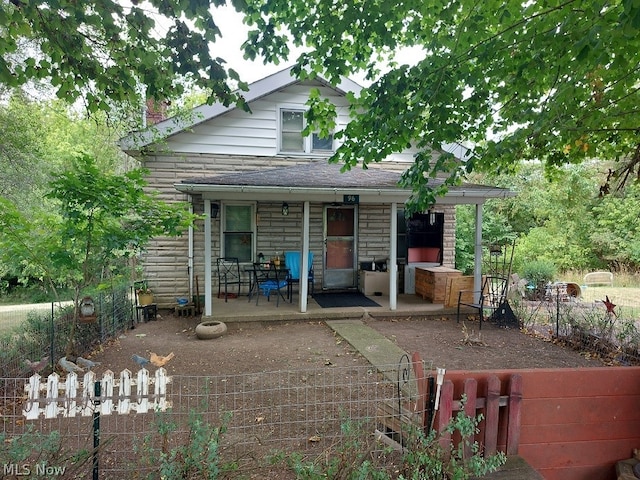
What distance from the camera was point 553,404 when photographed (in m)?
3.03

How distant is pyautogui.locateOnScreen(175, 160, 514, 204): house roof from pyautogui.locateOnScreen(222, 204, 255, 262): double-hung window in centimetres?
100

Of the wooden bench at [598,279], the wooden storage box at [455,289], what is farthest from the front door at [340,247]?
the wooden bench at [598,279]

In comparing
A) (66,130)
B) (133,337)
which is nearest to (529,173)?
(133,337)

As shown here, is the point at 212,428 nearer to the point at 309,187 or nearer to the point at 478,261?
the point at 309,187

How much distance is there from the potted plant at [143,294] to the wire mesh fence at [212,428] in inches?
163

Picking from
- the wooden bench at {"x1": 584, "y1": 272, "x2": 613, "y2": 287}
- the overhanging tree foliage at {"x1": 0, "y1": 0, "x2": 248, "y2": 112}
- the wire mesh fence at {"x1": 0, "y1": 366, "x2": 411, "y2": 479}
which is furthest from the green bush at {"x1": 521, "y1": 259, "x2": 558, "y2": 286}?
the overhanging tree foliage at {"x1": 0, "y1": 0, "x2": 248, "y2": 112}

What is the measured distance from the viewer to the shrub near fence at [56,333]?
15.9ft

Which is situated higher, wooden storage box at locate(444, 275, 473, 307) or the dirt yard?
wooden storage box at locate(444, 275, 473, 307)

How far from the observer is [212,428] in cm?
304

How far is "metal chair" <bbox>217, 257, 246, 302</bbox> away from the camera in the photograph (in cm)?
955

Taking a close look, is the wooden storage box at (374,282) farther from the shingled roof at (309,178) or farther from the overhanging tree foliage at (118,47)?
the overhanging tree foliage at (118,47)

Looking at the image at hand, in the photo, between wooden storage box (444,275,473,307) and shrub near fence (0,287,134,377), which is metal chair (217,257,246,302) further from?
wooden storage box (444,275,473,307)

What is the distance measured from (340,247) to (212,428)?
7.59 metres

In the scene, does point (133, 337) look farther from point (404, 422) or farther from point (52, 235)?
point (404, 422)
